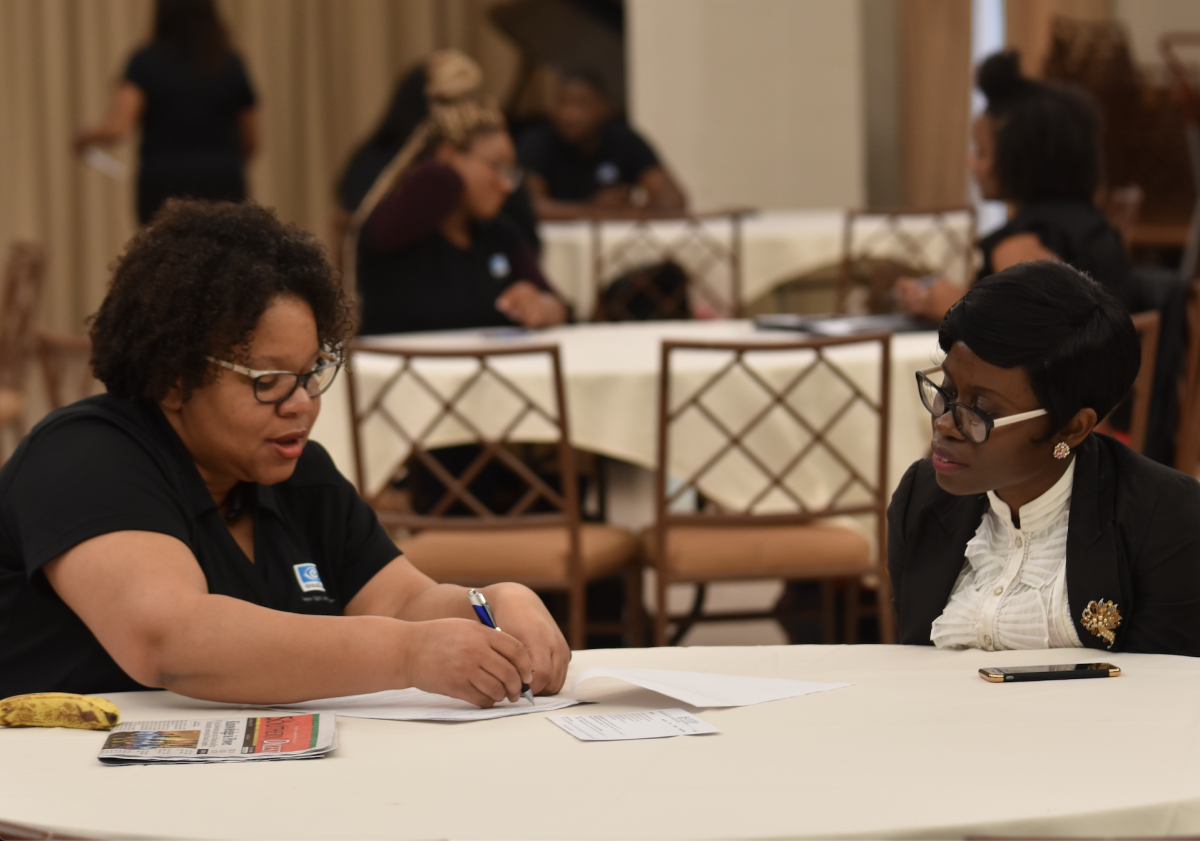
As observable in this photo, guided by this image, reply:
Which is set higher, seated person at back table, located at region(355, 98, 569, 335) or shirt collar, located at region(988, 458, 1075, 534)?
seated person at back table, located at region(355, 98, 569, 335)

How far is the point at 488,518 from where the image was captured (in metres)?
2.90

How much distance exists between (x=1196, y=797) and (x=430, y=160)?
3061 mm

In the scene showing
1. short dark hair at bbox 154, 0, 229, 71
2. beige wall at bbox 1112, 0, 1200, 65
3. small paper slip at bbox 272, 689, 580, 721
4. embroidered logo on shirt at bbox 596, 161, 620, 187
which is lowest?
small paper slip at bbox 272, 689, 580, 721

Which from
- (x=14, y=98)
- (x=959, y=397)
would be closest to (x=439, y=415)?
(x=959, y=397)

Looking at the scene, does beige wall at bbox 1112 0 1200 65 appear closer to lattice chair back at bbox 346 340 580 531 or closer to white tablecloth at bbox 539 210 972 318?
white tablecloth at bbox 539 210 972 318

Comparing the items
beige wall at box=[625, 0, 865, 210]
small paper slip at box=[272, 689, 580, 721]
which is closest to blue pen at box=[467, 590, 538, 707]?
small paper slip at box=[272, 689, 580, 721]

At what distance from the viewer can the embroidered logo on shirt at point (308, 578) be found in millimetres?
1550

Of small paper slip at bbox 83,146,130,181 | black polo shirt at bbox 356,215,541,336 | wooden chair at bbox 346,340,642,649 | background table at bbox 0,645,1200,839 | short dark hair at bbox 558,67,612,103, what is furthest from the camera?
small paper slip at bbox 83,146,130,181

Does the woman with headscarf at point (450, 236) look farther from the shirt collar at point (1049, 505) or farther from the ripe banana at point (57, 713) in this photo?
the ripe banana at point (57, 713)

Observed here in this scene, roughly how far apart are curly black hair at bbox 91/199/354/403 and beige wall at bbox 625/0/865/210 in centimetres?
556

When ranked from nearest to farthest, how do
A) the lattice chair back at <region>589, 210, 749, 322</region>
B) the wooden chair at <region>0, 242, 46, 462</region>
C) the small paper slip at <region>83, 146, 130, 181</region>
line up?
the wooden chair at <region>0, 242, 46, 462</region> < the lattice chair back at <region>589, 210, 749, 322</region> < the small paper slip at <region>83, 146, 130, 181</region>

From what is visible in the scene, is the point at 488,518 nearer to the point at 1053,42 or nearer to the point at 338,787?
the point at 338,787

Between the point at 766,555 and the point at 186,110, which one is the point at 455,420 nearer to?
the point at 766,555

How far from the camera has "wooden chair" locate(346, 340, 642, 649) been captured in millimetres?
2865
